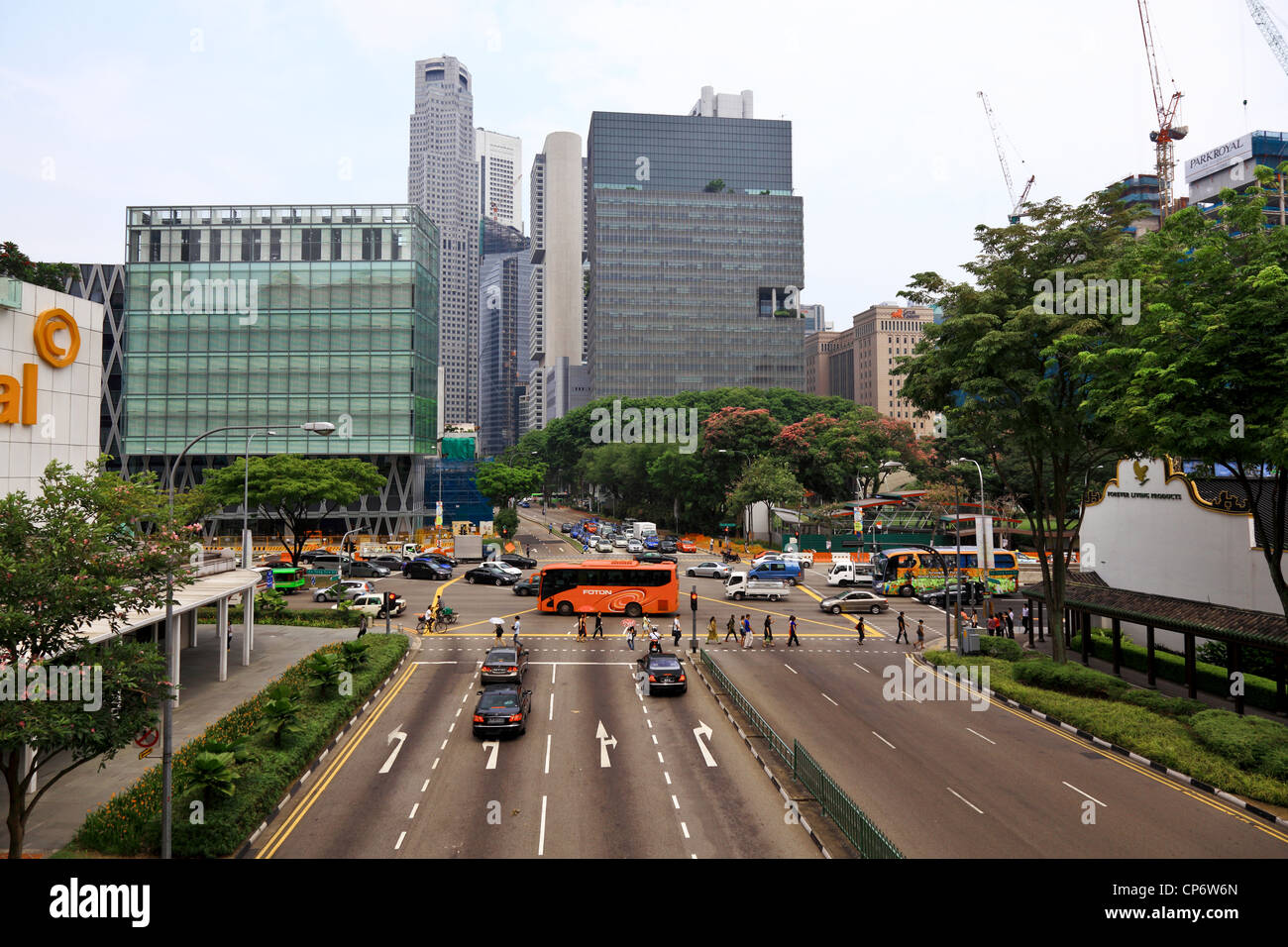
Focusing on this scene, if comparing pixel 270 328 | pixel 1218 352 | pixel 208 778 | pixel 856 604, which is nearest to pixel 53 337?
pixel 208 778

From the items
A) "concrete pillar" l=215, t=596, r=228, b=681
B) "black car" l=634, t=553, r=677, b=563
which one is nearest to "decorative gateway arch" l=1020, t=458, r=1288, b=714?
"black car" l=634, t=553, r=677, b=563

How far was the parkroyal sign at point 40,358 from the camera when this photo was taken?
26.6 m

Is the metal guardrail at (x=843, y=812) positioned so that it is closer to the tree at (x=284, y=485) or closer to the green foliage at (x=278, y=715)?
the green foliage at (x=278, y=715)

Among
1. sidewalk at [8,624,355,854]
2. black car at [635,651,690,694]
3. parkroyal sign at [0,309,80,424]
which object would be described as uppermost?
parkroyal sign at [0,309,80,424]

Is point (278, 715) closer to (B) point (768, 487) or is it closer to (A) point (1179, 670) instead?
(A) point (1179, 670)

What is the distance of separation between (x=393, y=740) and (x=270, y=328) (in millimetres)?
79215

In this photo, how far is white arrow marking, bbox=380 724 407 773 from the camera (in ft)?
75.7

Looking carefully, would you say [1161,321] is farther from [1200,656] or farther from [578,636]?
[578,636]

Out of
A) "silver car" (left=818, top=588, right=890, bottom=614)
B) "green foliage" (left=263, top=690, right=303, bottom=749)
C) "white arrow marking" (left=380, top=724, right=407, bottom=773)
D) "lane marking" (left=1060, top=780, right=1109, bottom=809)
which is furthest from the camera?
"silver car" (left=818, top=588, right=890, bottom=614)

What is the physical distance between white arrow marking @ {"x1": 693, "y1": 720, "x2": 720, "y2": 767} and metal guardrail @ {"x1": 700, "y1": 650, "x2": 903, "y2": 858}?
1.50 m

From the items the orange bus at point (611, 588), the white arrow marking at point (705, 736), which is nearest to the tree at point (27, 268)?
the orange bus at point (611, 588)

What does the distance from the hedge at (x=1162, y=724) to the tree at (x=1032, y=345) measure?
146 inches

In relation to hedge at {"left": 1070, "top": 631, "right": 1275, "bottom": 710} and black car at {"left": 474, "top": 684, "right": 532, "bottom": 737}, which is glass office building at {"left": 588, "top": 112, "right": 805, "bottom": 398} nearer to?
hedge at {"left": 1070, "top": 631, "right": 1275, "bottom": 710}
